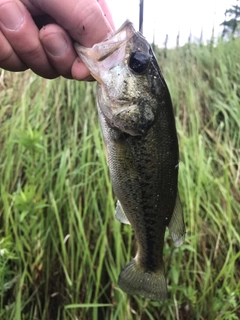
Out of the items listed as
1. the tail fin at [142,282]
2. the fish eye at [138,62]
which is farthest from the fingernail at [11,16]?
the tail fin at [142,282]

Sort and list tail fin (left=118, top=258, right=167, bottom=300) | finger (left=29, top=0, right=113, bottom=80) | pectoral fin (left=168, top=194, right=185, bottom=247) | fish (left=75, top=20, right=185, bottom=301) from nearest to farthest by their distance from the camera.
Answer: finger (left=29, top=0, right=113, bottom=80) → fish (left=75, top=20, right=185, bottom=301) → pectoral fin (left=168, top=194, right=185, bottom=247) → tail fin (left=118, top=258, right=167, bottom=300)

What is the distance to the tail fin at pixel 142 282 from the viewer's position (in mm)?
1532

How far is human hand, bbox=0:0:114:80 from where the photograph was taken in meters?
1.17

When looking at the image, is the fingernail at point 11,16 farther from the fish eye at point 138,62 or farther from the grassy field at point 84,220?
the grassy field at point 84,220

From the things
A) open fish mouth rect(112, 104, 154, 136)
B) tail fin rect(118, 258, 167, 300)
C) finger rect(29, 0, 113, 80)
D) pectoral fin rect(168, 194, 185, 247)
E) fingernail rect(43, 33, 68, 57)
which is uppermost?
finger rect(29, 0, 113, 80)

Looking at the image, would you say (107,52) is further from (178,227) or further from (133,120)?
(178,227)

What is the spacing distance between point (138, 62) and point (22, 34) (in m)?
0.37

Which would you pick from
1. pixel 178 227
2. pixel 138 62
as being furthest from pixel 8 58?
pixel 178 227

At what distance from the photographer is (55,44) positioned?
122cm

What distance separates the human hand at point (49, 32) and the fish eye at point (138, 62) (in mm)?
113

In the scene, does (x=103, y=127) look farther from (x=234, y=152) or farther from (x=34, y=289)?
(x=234, y=152)

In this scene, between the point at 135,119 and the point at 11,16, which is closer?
the point at 11,16

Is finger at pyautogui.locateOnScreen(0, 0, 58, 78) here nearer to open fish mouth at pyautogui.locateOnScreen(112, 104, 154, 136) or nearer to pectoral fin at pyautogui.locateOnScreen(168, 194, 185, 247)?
open fish mouth at pyautogui.locateOnScreen(112, 104, 154, 136)

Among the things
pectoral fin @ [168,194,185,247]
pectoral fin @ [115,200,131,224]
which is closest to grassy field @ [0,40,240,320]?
pectoral fin @ [115,200,131,224]
